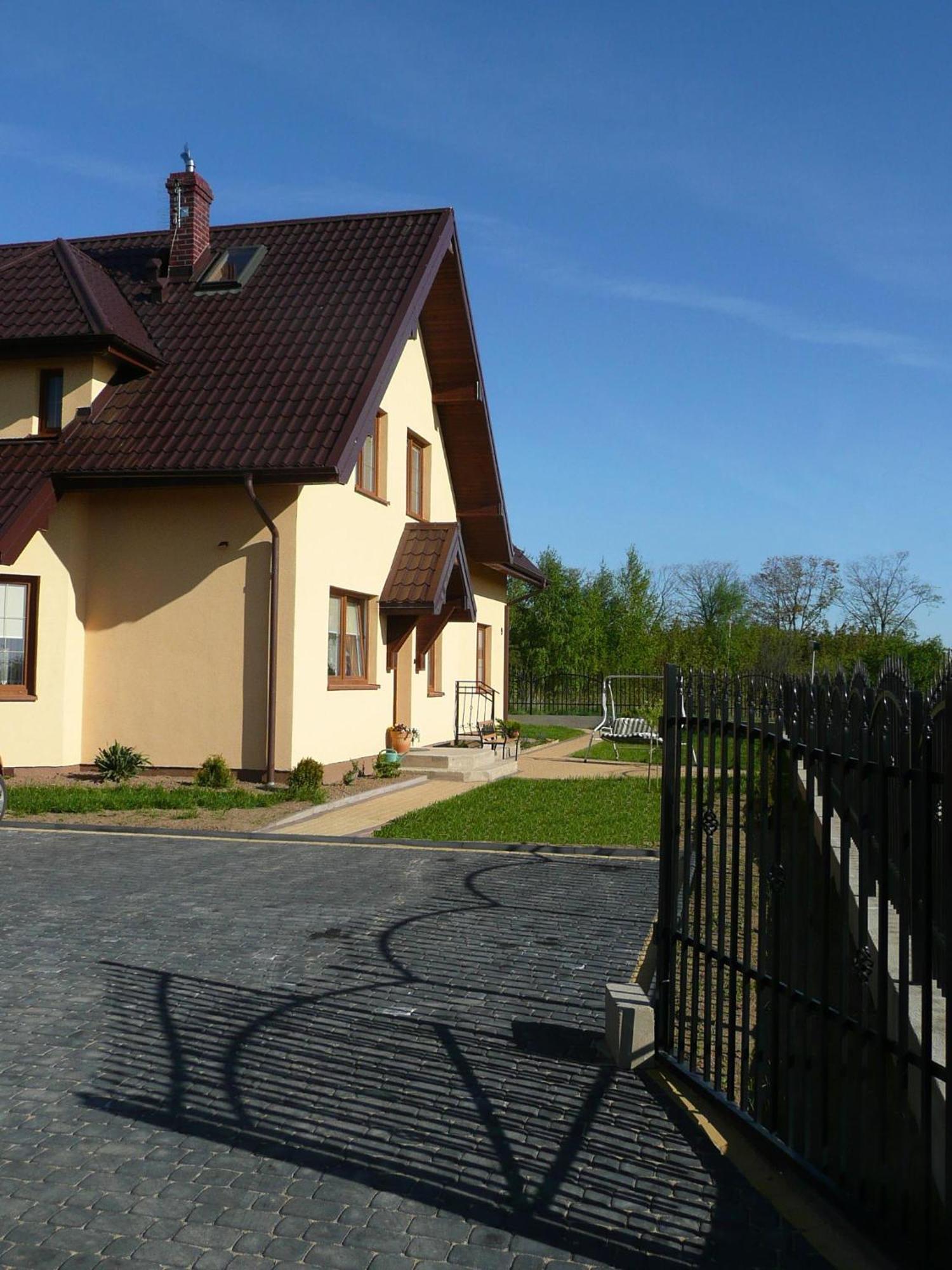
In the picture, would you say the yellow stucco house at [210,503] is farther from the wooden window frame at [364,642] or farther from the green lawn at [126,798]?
the green lawn at [126,798]

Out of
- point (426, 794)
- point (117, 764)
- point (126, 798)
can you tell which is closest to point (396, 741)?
point (426, 794)

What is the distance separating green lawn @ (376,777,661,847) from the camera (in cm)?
1180

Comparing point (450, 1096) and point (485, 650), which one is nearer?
point (450, 1096)

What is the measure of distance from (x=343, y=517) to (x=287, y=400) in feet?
5.99

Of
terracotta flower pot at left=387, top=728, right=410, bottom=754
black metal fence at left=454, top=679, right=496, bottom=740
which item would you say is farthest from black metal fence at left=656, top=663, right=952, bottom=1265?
black metal fence at left=454, top=679, right=496, bottom=740

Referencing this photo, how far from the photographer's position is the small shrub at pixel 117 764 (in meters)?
15.1

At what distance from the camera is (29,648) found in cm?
1526

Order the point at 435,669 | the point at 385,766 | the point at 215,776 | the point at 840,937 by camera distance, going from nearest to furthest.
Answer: the point at 840,937
the point at 215,776
the point at 385,766
the point at 435,669

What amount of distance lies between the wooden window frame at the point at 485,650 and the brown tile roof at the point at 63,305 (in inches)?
418

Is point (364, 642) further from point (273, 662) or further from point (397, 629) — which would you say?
point (273, 662)

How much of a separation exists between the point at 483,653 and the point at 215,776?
12.0 metres

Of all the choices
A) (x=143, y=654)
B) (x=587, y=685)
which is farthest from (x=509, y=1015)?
(x=587, y=685)

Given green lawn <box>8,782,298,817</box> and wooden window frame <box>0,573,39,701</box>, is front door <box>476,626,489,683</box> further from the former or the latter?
wooden window frame <box>0,573,39,701</box>

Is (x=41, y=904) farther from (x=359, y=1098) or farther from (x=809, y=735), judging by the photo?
(x=809, y=735)
